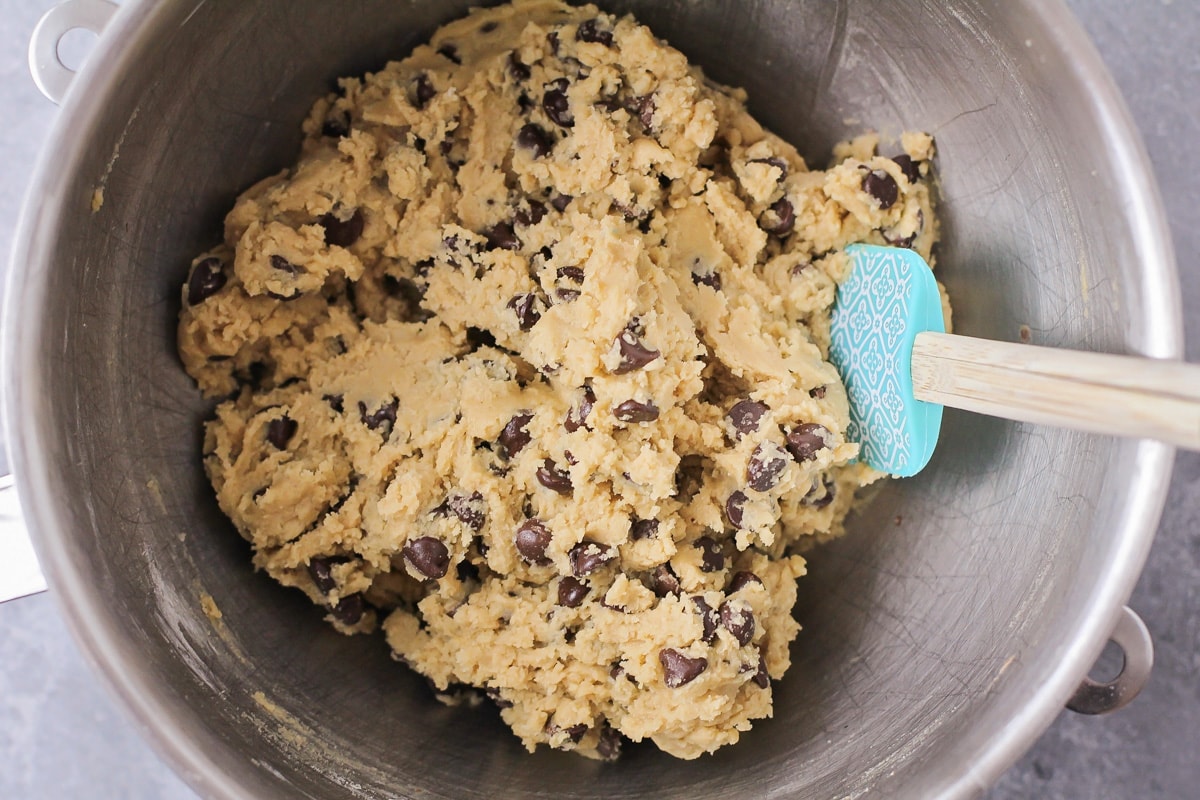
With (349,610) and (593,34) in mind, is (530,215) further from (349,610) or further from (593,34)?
(349,610)

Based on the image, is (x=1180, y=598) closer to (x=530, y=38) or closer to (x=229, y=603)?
(x=530, y=38)

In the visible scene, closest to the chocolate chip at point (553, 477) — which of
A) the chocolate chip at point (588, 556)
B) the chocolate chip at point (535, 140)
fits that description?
the chocolate chip at point (588, 556)

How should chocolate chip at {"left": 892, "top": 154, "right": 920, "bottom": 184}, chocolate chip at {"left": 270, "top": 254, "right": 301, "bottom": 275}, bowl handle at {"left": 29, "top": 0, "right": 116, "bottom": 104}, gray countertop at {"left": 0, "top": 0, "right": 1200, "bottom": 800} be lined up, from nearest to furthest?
bowl handle at {"left": 29, "top": 0, "right": 116, "bottom": 104} → chocolate chip at {"left": 270, "top": 254, "right": 301, "bottom": 275} → chocolate chip at {"left": 892, "top": 154, "right": 920, "bottom": 184} → gray countertop at {"left": 0, "top": 0, "right": 1200, "bottom": 800}

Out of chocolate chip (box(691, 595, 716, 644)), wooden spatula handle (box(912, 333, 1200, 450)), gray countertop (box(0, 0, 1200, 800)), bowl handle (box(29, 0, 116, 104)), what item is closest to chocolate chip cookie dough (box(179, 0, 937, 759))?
chocolate chip (box(691, 595, 716, 644))

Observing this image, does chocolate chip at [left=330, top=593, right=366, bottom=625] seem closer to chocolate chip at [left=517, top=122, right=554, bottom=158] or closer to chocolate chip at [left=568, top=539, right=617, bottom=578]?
chocolate chip at [left=568, top=539, right=617, bottom=578]

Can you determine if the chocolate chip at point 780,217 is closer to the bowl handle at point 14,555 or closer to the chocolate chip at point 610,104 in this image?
the chocolate chip at point 610,104

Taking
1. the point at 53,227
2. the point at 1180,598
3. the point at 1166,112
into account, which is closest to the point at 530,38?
the point at 53,227

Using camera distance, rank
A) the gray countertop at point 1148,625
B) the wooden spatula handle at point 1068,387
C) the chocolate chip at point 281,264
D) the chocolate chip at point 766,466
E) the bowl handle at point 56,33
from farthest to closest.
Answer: the gray countertop at point 1148,625 < the chocolate chip at point 281,264 < the chocolate chip at point 766,466 < the bowl handle at point 56,33 < the wooden spatula handle at point 1068,387
